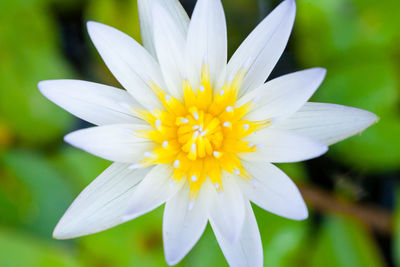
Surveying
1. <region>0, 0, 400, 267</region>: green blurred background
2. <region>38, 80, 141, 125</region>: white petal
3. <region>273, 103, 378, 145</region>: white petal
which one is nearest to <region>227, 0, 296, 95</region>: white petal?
<region>273, 103, 378, 145</region>: white petal

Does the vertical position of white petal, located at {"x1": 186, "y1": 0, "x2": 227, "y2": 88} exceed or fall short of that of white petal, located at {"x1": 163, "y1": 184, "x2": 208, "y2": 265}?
it exceeds it

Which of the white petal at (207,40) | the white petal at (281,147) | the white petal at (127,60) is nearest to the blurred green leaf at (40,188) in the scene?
the white petal at (127,60)

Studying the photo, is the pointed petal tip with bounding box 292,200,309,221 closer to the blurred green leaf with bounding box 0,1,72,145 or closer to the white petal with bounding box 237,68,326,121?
the white petal with bounding box 237,68,326,121

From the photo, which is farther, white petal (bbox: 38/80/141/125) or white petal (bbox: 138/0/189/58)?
white petal (bbox: 138/0/189/58)

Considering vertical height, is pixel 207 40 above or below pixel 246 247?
above

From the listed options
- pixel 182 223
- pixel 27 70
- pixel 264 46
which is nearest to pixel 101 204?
pixel 182 223

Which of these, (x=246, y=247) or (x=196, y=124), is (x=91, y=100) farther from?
(x=246, y=247)
